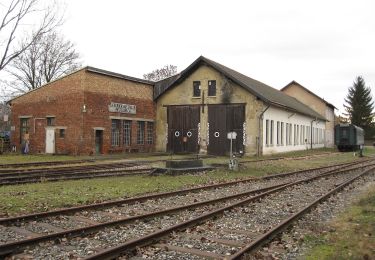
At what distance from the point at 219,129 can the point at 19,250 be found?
26.7 meters

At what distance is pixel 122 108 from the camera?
31.2 meters

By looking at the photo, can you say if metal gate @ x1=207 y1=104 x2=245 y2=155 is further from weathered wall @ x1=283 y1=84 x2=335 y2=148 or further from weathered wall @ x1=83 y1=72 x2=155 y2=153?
weathered wall @ x1=283 y1=84 x2=335 y2=148

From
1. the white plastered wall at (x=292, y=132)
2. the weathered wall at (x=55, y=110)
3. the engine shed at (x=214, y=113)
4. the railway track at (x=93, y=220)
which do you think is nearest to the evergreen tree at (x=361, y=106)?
the white plastered wall at (x=292, y=132)

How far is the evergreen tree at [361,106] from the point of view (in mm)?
76062

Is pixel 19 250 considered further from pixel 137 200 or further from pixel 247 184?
pixel 247 184

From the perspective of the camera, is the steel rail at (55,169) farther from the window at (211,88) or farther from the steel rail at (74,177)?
the window at (211,88)

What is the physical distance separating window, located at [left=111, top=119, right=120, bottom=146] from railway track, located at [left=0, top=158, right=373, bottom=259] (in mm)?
18554

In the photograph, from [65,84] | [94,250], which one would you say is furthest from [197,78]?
[94,250]

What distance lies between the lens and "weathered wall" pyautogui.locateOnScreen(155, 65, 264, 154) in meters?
31.3

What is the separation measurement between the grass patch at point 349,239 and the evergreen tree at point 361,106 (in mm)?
71283

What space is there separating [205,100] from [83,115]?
31.9 feet

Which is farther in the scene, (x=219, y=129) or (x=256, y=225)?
(x=219, y=129)

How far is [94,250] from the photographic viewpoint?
6.25 metres

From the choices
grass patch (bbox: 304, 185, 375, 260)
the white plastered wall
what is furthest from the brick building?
grass patch (bbox: 304, 185, 375, 260)
